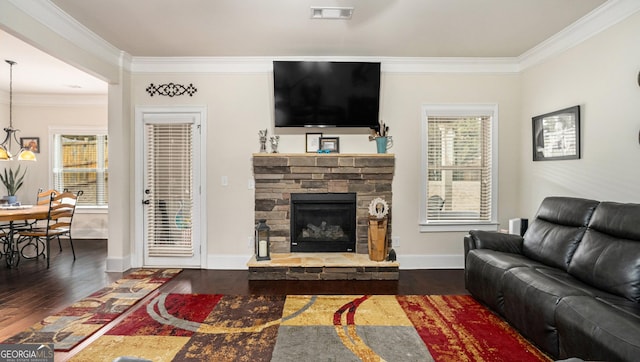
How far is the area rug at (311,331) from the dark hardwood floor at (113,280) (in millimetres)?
258

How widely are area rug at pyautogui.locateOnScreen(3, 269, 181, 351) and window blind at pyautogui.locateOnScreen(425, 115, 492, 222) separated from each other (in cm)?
356

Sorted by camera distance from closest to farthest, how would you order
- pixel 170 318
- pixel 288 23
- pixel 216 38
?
pixel 170 318 → pixel 288 23 → pixel 216 38

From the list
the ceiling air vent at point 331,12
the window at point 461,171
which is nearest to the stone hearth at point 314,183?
the window at point 461,171

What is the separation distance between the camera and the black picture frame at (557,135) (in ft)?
11.0

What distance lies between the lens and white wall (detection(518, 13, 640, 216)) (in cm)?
278

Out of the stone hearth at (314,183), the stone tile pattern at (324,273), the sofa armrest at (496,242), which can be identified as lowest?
the stone tile pattern at (324,273)

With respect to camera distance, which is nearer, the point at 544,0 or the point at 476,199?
the point at 544,0

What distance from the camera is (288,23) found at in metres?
3.25

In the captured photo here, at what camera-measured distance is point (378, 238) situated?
3898mm

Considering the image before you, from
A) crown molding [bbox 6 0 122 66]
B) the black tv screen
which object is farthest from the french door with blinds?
the black tv screen

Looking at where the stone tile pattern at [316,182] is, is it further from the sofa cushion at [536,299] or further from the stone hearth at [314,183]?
the sofa cushion at [536,299]

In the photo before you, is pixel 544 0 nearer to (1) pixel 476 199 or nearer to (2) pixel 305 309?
(1) pixel 476 199

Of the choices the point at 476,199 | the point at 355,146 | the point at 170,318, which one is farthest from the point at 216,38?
the point at 476,199

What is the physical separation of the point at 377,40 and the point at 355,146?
1302 mm
